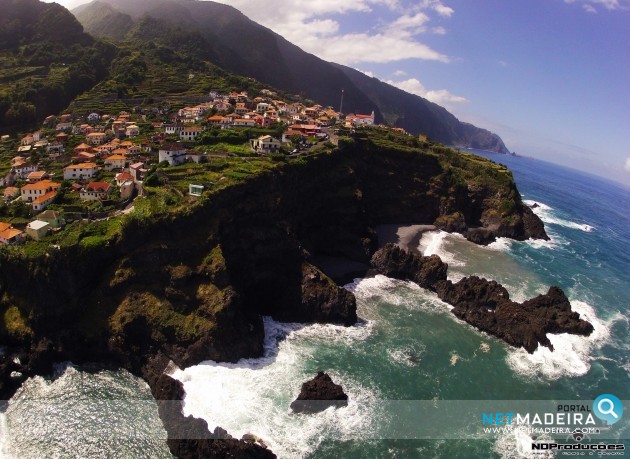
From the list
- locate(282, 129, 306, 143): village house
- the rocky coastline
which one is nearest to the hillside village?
locate(282, 129, 306, 143): village house

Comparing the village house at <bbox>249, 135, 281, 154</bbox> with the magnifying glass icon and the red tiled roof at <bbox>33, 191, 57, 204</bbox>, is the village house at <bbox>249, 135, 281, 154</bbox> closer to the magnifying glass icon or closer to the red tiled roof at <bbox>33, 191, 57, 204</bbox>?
the red tiled roof at <bbox>33, 191, 57, 204</bbox>

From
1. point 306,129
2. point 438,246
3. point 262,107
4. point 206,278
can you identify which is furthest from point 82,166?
point 438,246

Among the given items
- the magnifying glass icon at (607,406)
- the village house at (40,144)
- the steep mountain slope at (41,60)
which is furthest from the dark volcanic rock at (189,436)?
the steep mountain slope at (41,60)

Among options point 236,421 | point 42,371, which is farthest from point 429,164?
point 42,371

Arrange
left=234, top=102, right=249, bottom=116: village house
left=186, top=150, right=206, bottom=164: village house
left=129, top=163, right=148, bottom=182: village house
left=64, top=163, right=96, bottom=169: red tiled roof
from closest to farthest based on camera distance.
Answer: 1. left=129, top=163, right=148, bottom=182: village house
2. left=64, top=163, right=96, bottom=169: red tiled roof
3. left=186, top=150, right=206, bottom=164: village house
4. left=234, top=102, right=249, bottom=116: village house

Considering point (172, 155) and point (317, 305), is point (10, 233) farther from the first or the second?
point (317, 305)

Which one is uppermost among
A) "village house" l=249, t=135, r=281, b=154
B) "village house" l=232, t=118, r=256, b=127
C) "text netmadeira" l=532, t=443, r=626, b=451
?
"village house" l=232, t=118, r=256, b=127

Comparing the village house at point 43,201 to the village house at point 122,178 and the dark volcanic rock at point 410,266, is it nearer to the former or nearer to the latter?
the village house at point 122,178
